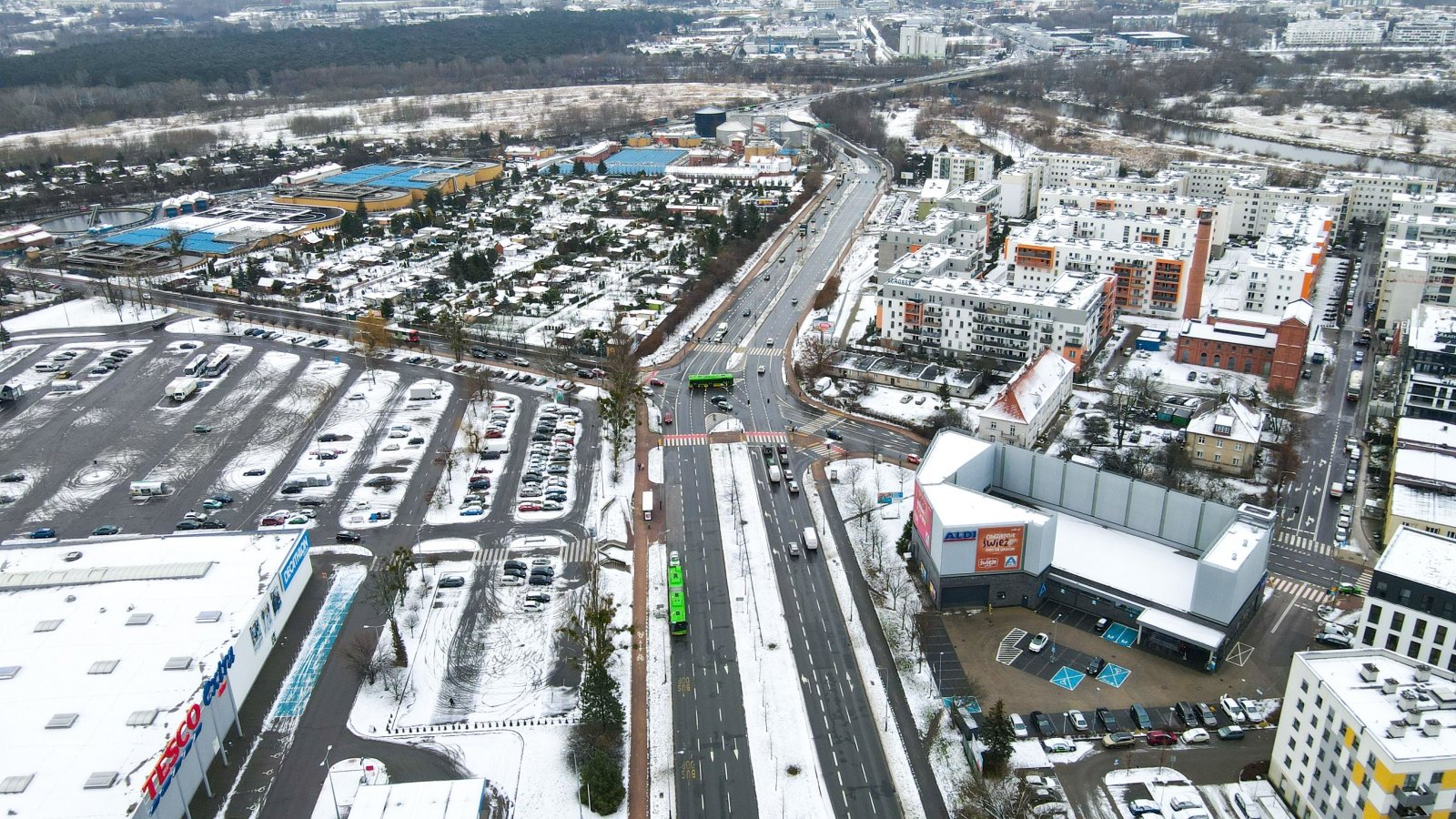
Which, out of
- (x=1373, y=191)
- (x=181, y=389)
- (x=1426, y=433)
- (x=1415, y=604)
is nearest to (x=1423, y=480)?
(x=1426, y=433)

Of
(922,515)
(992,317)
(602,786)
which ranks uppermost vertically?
(992,317)

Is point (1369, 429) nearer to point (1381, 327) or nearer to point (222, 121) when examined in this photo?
point (1381, 327)

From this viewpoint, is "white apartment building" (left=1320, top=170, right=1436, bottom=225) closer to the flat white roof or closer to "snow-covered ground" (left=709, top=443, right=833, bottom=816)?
the flat white roof

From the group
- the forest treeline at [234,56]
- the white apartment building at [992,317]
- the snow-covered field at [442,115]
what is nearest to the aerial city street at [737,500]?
the white apartment building at [992,317]

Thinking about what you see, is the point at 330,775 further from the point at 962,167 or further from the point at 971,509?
the point at 962,167

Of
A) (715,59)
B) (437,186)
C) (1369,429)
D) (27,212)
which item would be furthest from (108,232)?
(715,59)
